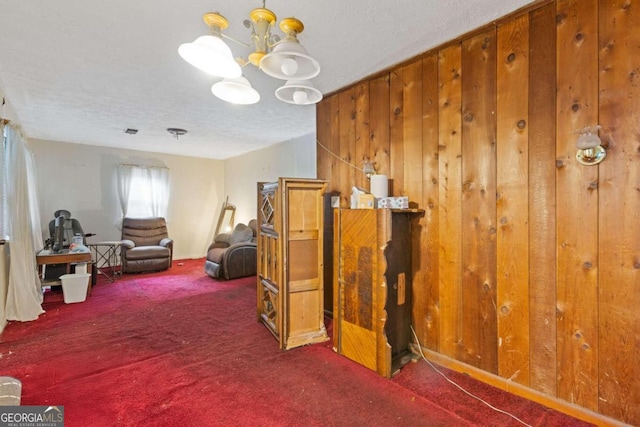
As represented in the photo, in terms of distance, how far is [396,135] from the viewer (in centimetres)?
245

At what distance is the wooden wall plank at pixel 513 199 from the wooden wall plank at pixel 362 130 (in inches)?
42.6

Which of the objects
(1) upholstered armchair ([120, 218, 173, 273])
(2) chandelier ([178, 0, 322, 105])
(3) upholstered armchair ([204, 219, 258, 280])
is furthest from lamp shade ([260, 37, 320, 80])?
(1) upholstered armchair ([120, 218, 173, 273])

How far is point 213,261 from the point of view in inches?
189

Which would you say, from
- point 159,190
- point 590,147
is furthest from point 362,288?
point 159,190

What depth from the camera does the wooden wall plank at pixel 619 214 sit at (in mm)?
1454

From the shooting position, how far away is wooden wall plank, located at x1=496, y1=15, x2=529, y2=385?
5.85ft

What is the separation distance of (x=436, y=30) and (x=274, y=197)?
5.50ft

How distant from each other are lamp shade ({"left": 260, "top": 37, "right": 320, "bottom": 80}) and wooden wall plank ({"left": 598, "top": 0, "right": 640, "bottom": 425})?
1.51 meters

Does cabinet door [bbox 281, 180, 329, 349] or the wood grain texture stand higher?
A: the wood grain texture

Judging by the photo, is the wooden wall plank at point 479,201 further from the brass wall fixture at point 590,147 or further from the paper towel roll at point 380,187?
the paper towel roll at point 380,187

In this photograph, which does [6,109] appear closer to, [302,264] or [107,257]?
[107,257]

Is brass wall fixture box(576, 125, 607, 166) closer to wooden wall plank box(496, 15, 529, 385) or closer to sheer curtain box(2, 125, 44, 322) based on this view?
wooden wall plank box(496, 15, 529, 385)

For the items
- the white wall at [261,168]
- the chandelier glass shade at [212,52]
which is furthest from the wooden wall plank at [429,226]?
the white wall at [261,168]

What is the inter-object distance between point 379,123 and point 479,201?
3.56ft
